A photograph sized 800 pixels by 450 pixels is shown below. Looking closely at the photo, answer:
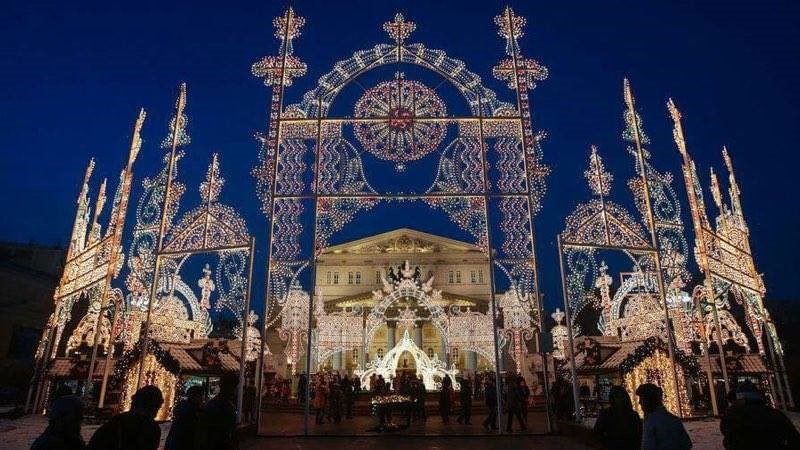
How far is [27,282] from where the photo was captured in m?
32.5

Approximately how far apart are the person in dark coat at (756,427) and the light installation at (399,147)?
269 inches

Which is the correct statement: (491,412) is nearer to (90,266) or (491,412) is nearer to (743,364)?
(743,364)

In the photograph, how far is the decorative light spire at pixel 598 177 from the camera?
12000 mm

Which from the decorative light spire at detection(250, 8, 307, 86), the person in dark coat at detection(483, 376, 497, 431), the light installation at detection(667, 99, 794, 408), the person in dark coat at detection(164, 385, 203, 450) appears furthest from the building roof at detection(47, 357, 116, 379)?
the light installation at detection(667, 99, 794, 408)

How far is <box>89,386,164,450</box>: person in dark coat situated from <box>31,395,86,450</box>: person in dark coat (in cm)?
20

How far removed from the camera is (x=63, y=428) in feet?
11.0

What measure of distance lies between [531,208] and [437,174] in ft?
7.22

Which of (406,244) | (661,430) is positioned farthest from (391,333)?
(661,430)

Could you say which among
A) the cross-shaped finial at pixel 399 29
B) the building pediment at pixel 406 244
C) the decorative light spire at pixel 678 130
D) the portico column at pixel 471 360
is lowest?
the portico column at pixel 471 360

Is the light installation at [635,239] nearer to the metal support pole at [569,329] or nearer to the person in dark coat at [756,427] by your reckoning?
the metal support pole at [569,329]

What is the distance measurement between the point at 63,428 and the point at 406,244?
4291 centimetres

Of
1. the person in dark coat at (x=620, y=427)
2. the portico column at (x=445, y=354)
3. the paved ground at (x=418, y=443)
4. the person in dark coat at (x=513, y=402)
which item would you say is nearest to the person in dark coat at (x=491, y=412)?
the person in dark coat at (x=513, y=402)

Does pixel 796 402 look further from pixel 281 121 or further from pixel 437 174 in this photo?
pixel 281 121

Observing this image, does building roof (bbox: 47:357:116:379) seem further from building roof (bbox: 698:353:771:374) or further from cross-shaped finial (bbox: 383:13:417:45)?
building roof (bbox: 698:353:771:374)
